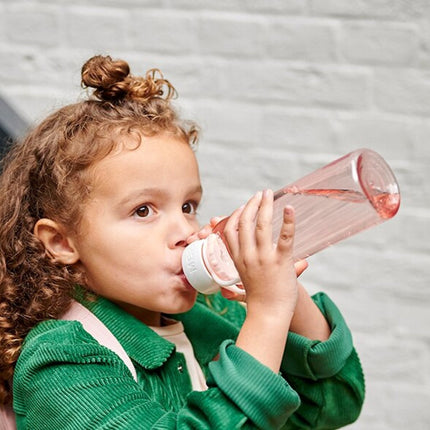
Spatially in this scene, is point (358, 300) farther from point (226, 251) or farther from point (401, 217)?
point (226, 251)

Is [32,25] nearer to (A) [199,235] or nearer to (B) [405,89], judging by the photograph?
(B) [405,89]

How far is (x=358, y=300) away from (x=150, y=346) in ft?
2.77

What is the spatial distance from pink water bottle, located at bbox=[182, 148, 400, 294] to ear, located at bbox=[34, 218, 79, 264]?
15cm

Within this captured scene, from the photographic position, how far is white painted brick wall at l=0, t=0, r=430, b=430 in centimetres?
159

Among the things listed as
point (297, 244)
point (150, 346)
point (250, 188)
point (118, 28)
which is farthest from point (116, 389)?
point (118, 28)

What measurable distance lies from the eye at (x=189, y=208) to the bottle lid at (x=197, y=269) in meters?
0.08

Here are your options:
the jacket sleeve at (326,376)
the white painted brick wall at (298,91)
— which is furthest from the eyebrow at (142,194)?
the white painted brick wall at (298,91)

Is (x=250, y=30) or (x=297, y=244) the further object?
(x=250, y=30)

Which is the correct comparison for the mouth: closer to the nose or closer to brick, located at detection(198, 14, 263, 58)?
the nose

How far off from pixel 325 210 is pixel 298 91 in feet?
2.32

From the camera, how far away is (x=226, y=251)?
92cm

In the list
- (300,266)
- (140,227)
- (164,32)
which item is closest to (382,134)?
(164,32)

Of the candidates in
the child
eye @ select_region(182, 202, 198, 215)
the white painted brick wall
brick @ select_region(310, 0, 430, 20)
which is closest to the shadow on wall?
the child

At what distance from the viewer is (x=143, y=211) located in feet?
3.06
